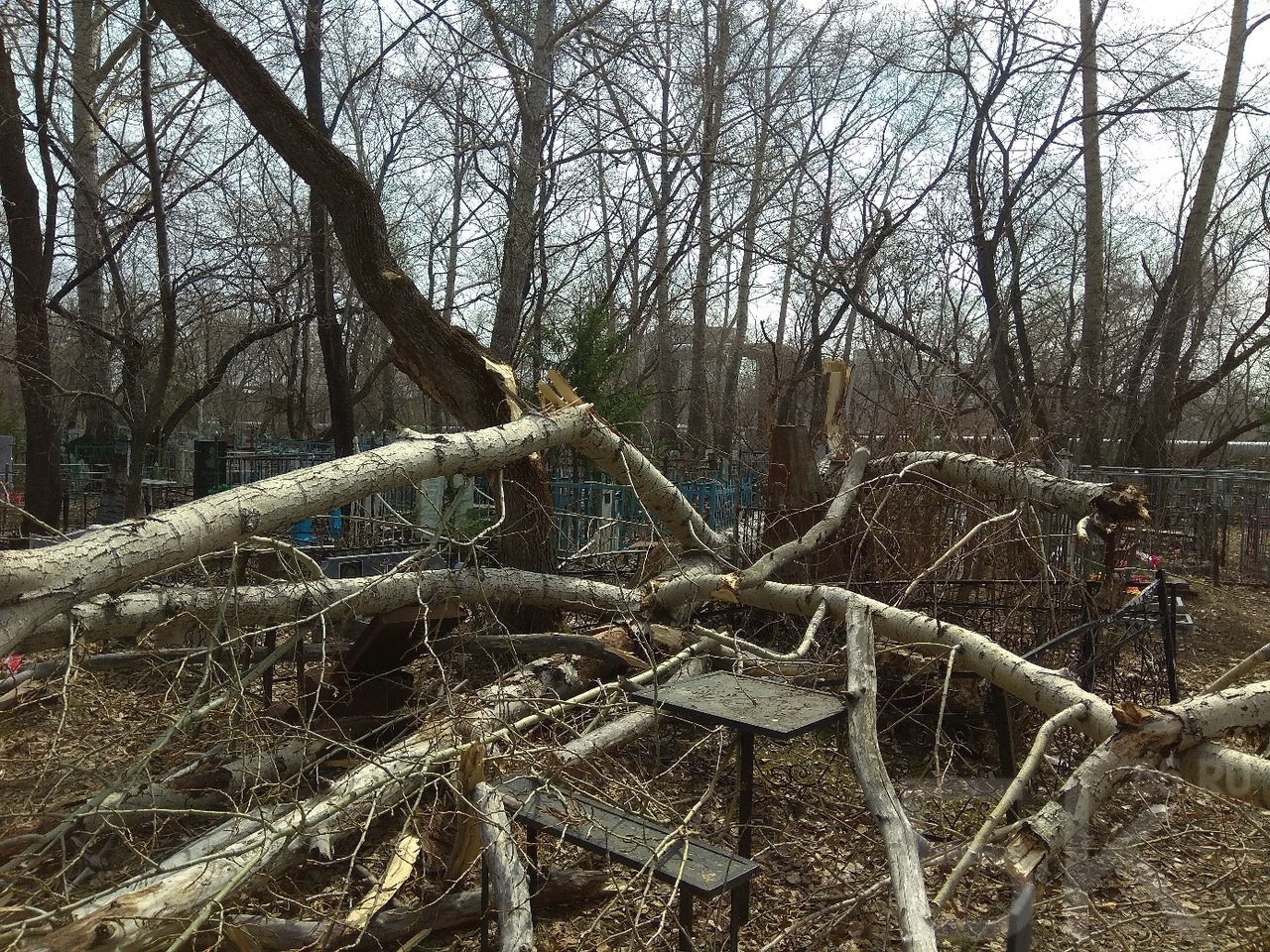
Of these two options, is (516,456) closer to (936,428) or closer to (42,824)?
(42,824)

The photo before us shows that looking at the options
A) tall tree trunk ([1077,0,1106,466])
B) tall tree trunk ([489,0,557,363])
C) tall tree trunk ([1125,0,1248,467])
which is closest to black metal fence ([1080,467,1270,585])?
tall tree trunk ([1077,0,1106,466])

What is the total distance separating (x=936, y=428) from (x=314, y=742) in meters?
5.56

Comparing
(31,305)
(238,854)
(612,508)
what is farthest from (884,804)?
(31,305)

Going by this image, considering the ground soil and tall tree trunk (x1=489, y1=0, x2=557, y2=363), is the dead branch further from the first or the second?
tall tree trunk (x1=489, y1=0, x2=557, y2=363)

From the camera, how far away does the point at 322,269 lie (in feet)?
36.3

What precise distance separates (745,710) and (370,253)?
420cm

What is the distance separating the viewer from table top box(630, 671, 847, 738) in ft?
9.80

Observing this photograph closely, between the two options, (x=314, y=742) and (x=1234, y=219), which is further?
(x=1234, y=219)

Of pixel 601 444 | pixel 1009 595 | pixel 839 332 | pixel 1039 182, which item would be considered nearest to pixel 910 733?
pixel 1009 595

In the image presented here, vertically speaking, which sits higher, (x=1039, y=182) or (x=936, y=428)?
(x=1039, y=182)

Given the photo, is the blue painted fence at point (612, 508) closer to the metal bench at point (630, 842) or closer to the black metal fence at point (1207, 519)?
the black metal fence at point (1207, 519)

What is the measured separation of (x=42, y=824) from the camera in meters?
3.73

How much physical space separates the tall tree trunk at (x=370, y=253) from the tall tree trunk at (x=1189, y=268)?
11791 millimetres

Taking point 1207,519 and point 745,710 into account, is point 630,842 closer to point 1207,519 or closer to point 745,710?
point 745,710
